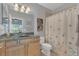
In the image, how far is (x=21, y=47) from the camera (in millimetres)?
1582

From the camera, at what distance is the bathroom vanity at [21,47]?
1530mm

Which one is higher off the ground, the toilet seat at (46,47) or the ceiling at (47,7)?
the ceiling at (47,7)

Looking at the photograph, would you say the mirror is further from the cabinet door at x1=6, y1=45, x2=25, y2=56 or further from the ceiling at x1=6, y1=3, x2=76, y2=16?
the cabinet door at x1=6, y1=45, x2=25, y2=56

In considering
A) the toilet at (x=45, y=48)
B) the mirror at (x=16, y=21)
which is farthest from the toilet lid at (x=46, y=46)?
the mirror at (x=16, y=21)

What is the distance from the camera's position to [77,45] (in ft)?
5.08

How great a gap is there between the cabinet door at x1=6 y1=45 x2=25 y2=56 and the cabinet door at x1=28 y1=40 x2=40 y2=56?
9 cm

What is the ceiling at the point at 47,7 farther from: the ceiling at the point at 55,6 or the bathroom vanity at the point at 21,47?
the bathroom vanity at the point at 21,47

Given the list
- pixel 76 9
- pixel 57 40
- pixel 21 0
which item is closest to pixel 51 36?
pixel 57 40

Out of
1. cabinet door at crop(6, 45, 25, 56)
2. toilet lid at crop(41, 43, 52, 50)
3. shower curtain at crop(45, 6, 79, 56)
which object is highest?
shower curtain at crop(45, 6, 79, 56)

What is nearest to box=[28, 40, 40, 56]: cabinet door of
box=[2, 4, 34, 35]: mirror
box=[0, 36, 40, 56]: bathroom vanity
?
box=[0, 36, 40, 56]: bathroom vanity

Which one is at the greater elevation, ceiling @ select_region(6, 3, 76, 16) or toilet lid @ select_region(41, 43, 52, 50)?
ceiling @ select_region(6, 3, 76, 16)

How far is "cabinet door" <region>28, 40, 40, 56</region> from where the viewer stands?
160 centimetres

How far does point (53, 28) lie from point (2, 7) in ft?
Result: 2.27

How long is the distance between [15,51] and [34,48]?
244 millimetres
